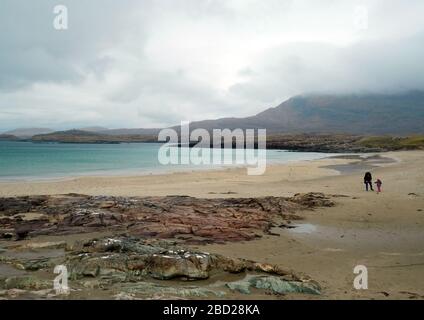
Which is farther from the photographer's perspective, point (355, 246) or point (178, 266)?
point (355, 246)

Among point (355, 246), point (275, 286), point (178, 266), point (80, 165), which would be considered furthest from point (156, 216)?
point (80, 165)

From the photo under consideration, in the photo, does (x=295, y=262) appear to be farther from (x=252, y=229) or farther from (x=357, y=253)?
(x=252, y=229)

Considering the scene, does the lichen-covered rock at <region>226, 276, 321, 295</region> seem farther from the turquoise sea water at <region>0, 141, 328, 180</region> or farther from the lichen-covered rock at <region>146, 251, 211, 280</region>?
the turquoise sea water at <region>0, 141, 328, 180</region>

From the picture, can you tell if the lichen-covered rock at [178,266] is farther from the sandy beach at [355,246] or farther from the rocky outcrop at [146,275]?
the sandy beach at [355,246]

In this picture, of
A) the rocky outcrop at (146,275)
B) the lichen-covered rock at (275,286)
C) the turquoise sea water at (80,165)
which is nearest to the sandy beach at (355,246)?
the lichen-covered rock at (275,286)

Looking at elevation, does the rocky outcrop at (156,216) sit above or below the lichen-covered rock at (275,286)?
above

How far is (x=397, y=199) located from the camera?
21.5m

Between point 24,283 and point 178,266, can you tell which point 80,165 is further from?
point 178,266

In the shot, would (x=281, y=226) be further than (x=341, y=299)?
Yes

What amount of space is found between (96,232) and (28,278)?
5.52 meters

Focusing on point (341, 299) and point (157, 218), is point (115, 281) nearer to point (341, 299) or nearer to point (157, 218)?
point (341, 299)
